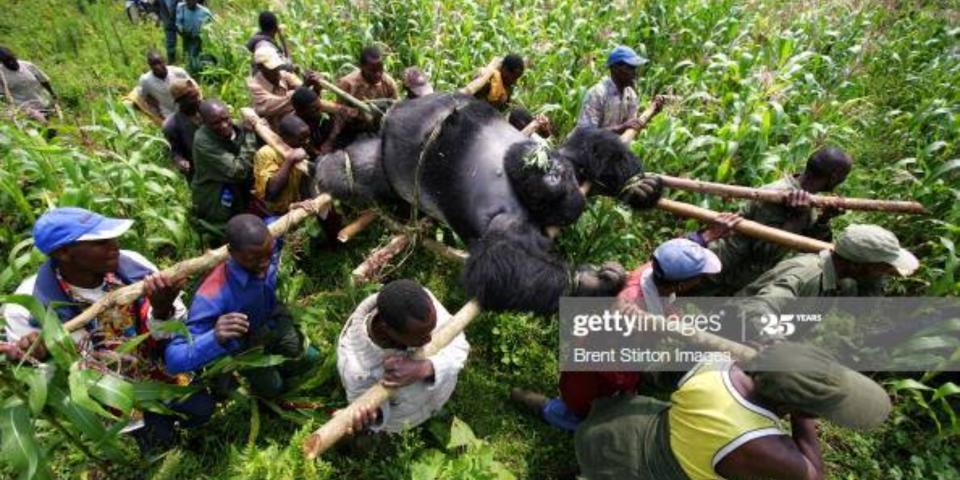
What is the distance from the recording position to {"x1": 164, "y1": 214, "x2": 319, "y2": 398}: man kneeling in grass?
259 centimetres

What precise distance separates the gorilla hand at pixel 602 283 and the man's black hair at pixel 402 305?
1064 mm

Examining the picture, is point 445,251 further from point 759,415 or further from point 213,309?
point 759,415

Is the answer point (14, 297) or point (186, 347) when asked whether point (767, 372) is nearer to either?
point (186, 347)

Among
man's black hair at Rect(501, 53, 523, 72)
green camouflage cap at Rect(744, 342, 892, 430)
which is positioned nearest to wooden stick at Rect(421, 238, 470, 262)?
green camouflage cap at Rect(744, 342, 892, 430)

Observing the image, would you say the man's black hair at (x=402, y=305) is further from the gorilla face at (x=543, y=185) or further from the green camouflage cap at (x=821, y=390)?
the green camouflage cap at (x=821, y=390)

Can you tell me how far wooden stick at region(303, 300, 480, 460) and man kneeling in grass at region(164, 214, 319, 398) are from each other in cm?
66

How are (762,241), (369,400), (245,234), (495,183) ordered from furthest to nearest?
(762,241) < (495,183) < (245,234) < (369,400)

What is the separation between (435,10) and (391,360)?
559cm

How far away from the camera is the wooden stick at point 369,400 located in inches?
88.6

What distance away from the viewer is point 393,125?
369 cm

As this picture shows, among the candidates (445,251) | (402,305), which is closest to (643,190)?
(445,251)

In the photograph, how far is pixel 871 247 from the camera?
2.96 m

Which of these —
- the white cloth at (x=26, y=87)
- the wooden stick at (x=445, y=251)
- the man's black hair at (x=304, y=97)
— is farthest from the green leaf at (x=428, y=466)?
the white cloth at (x=26, y=87)
